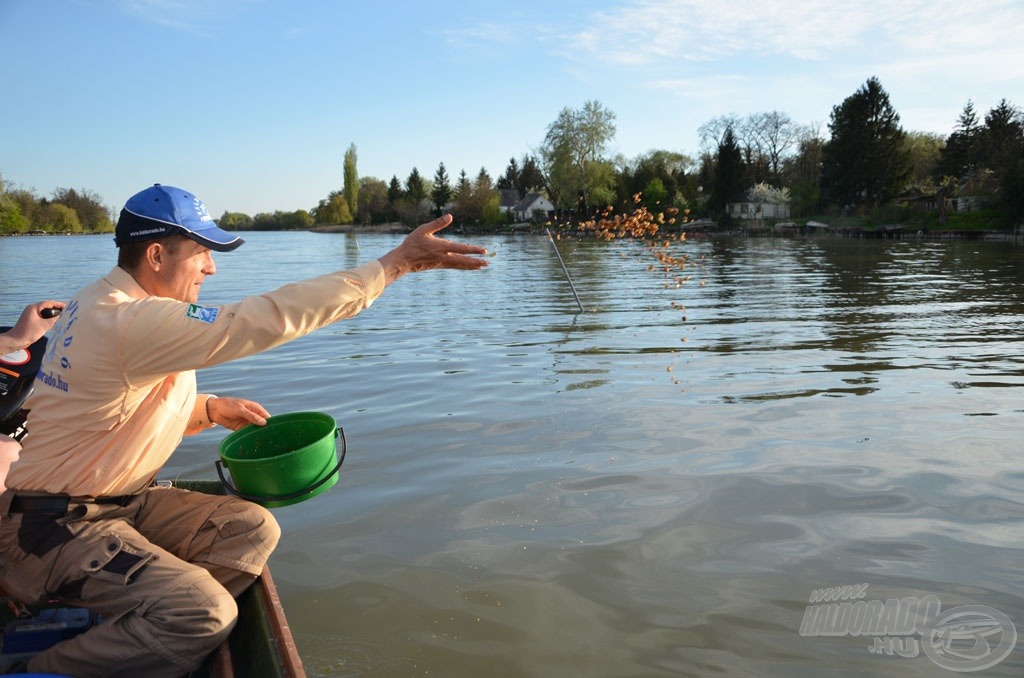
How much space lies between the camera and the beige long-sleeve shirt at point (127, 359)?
8.43 ft

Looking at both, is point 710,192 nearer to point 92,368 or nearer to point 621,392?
point 621,392

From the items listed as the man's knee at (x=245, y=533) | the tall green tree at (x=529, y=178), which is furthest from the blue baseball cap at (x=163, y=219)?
the tall green tree at (x=529, y=178)

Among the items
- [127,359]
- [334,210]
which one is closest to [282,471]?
[127,359]

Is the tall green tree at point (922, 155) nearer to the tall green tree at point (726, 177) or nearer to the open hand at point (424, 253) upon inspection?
the tall green tree at point (726, 177)

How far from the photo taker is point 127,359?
8.44ft

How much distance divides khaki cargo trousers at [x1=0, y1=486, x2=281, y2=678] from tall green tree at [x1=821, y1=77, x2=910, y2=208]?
77272 mm

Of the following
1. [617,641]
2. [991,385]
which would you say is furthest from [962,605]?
[991,385]

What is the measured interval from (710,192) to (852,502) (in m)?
88.0

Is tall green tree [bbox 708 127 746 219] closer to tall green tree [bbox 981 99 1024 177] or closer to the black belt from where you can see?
tall green tree [bbox 981 99 1024 177]

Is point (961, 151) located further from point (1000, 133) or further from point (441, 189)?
point (441, 189)

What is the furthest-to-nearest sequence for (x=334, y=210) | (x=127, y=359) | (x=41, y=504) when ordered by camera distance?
(x=334, y=210)
(x=41, y=504)
(x=127, y=359)

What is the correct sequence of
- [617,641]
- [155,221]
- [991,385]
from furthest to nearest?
[991,385] → [617,641] → [155,221]

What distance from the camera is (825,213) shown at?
260 ft

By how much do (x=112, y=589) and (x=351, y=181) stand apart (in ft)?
519
